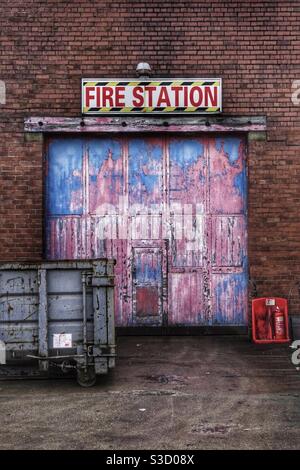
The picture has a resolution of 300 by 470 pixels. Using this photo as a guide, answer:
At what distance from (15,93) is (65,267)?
166 inches

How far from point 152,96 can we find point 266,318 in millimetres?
4107

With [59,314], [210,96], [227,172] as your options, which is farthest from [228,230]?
[59,314]

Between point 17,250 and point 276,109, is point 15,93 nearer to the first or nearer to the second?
point 17,250

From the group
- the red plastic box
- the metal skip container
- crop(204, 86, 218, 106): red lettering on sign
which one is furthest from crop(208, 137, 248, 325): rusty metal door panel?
the metal skip container

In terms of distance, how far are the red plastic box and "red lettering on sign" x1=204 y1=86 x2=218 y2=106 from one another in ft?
11.0

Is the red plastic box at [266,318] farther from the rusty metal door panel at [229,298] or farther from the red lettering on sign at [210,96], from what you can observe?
the red lettering on sign at [210,96]

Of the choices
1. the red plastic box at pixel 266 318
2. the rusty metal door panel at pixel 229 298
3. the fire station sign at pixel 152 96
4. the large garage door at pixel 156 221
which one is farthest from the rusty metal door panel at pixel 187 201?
the red plastic box at pixel 266 318

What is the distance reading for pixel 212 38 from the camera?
31.4 ft

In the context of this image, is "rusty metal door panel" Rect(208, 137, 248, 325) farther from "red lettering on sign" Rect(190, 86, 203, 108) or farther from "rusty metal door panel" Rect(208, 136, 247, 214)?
"red lettering on sign" Rect(190, 86, 203, 108)

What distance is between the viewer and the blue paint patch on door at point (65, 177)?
9.72 metres

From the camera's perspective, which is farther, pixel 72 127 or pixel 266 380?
pixel 72 127

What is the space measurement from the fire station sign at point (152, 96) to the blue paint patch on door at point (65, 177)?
71 centimetres

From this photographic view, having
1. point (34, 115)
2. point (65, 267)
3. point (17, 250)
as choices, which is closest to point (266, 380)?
point (65, 267)

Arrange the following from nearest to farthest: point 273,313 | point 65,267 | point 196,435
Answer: point 196,435, point 65,267, point 273,313
